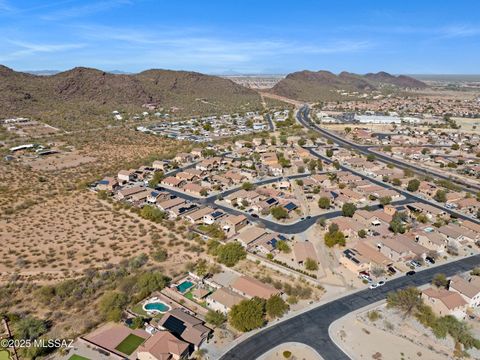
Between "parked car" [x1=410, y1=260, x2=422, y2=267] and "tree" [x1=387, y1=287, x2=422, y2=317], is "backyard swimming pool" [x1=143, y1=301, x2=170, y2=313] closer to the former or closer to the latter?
"tree" [x1=387, y1=287, x2=422, y2=317]

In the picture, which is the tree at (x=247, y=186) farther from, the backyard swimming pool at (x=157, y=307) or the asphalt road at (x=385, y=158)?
the asphalt road at (x=385, y=158)

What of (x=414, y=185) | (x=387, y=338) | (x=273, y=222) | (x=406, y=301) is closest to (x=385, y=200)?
(x=414, y=185)

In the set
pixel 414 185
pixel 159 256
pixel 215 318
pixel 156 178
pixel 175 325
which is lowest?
pixel 215 318

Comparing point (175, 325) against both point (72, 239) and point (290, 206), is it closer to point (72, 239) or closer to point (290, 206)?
point (72, 239)

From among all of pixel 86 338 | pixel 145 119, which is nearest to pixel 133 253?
pixel 86 338

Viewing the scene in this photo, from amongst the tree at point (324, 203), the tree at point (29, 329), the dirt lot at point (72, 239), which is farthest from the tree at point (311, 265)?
the tree at point (29, 329)

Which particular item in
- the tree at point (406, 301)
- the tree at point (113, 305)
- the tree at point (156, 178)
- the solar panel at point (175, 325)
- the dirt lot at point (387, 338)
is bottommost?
the dirt lot at point (387, 338)

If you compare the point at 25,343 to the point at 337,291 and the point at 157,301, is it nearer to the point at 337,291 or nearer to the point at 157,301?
the point at 157,301
